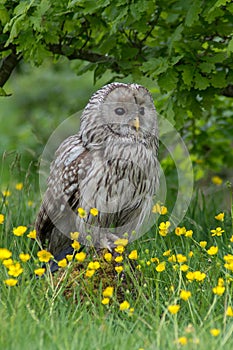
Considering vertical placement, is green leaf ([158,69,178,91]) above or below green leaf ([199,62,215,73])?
below

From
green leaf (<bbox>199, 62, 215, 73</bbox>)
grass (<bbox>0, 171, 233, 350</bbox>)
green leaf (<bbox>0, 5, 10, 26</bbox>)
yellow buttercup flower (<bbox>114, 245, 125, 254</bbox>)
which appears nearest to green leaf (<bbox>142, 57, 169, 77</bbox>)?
green leaf (<bbox>199, 62, 215, 73</bbox>)

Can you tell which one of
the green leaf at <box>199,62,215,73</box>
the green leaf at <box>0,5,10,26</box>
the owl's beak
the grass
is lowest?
the grass

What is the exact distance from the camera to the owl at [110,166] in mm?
4309

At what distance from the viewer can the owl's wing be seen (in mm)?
4438

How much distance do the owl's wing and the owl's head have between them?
11cm

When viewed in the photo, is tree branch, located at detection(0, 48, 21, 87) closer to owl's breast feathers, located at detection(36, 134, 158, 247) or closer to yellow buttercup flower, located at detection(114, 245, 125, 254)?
owl's breast feathers, located at detection(36, 134, 158, 247)

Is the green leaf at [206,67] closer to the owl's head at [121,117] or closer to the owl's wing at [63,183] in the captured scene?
the owl's head at [121,117]

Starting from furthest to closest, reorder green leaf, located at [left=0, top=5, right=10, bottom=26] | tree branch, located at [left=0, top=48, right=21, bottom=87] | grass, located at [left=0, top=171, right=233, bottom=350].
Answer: tree branch, located at [left=0, top=48, right=21, bottom=87] < green leaf, located at [left=0, top=5, right=10, bottom=26] < grass, located at [left=0, top=171, right=233, bottom=350]

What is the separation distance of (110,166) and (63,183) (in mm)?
322

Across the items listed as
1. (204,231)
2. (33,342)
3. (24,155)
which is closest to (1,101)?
(24,155)

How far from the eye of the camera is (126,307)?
3639 millimetres

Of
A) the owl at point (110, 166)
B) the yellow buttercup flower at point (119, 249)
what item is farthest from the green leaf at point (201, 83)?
the yellow buttercup flower at point (119, 249)

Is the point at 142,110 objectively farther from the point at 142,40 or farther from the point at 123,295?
the point at 142,40

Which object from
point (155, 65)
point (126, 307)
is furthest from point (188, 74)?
point (126, 307)
